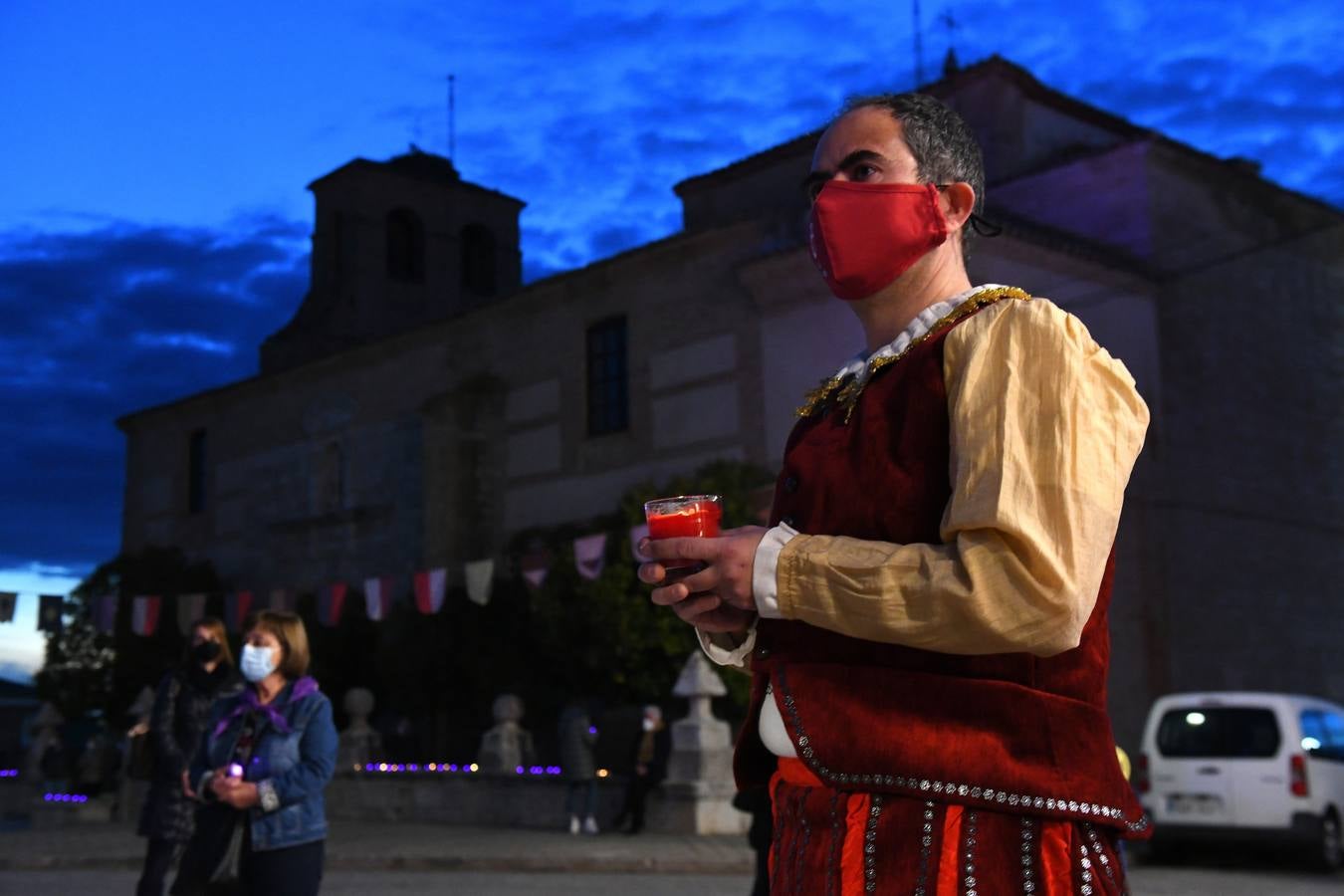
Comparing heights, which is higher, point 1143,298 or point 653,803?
point 1143,298

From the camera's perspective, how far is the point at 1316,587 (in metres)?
22.7

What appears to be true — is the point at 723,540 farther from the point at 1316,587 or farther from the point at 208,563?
the point at 208,563

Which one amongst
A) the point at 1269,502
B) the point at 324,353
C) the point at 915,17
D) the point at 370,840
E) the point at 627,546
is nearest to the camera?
the point at 370,840

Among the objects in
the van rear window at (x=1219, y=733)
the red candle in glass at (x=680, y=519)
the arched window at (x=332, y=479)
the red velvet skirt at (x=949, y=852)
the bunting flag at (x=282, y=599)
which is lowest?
the van rear window at (x=1219, y=733)

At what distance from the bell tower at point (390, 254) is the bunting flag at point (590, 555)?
1221cm

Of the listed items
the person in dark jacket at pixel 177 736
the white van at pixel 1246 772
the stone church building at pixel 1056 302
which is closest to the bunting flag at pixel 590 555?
the stone church building at pixel 1056 302

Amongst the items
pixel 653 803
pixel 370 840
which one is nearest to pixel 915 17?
pixel 653 803

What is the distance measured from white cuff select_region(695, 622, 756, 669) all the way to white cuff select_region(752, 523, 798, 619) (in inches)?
9.3

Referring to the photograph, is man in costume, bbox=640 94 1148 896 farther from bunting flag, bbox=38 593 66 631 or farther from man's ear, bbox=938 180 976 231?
bunting flag, bbox=38 593 66 631

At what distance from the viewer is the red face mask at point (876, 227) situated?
7.36 ft

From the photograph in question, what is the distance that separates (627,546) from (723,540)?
1857cm

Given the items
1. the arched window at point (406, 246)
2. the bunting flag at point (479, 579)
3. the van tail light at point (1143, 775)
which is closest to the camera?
the van tail light at point (1143, 775)

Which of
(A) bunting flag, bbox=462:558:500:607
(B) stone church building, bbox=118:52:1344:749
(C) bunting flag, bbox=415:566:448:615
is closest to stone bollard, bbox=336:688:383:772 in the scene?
(C) bunting flag, bbox=415:566:448:615

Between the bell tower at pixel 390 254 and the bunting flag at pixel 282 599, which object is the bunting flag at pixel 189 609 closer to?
the bunting flag at pixel 282 599
